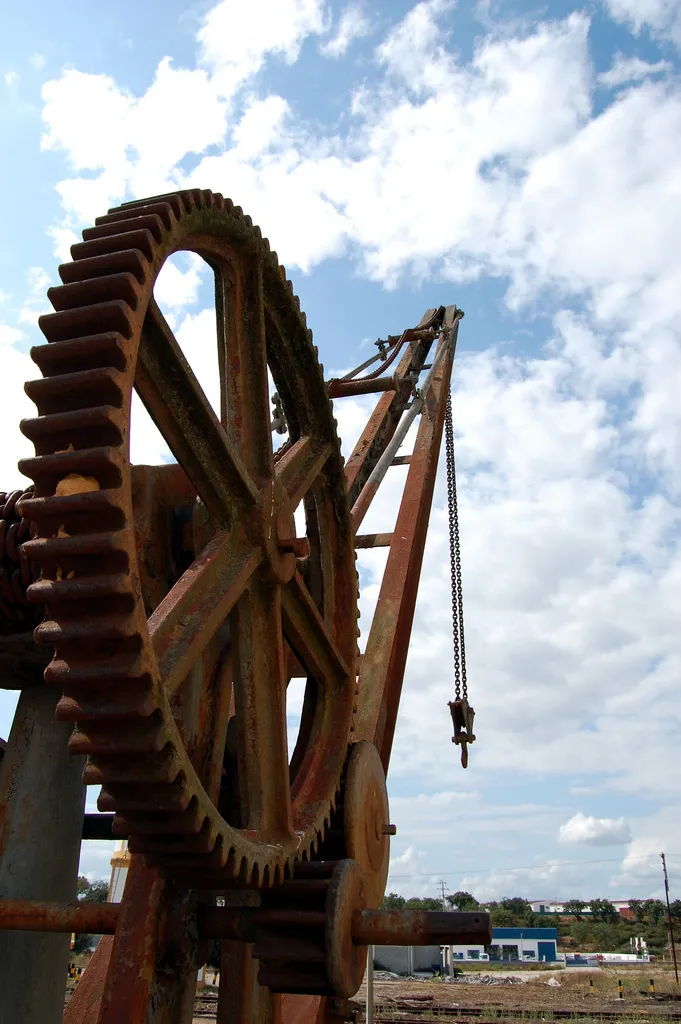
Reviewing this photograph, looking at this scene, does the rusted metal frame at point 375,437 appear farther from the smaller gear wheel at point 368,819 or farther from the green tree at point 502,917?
the green tree at point 502,917

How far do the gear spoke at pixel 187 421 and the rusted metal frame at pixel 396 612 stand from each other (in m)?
1.51

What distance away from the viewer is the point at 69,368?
1999mm

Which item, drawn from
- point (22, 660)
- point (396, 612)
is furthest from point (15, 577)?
point (396, 612)

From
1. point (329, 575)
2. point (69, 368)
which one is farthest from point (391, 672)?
point (69, 368)

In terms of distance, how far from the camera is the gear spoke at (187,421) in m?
2.35

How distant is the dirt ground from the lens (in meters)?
15.8

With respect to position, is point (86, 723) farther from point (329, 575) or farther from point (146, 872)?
point (329, 575)

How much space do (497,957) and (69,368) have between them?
51.2 m

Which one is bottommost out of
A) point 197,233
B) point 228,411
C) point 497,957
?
point 497,957

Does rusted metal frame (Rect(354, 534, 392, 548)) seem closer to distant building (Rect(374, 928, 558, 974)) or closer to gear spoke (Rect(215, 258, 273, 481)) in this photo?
gear spoke (Rect(215, 258, 273, 481))

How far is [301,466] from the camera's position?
3338mm

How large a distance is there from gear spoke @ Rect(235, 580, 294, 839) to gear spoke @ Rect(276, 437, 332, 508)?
49cm

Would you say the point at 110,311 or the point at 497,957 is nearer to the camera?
the point at 110,311

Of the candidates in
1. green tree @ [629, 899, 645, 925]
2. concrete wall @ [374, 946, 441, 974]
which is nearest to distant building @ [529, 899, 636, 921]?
green tree @ [629, 899, 645, 925]
